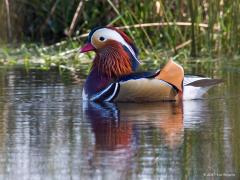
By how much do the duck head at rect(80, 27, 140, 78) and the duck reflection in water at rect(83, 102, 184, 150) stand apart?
64cm

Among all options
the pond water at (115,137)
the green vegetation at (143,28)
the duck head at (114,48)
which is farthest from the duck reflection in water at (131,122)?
the green vegetation at (143,28)

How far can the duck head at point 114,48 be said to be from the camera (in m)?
9.54

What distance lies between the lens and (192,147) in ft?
21.2

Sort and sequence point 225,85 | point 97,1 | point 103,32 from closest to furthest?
1. point 103,32
2. point 225,85
3. point 97,1

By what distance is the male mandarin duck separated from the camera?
8.95 meters

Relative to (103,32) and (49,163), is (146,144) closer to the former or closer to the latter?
(49,163)

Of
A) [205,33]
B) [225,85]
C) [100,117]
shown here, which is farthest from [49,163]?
[205,33]

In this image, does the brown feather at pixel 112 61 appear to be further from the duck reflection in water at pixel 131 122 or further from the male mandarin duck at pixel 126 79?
the duck reflection in water at pixel 131 122

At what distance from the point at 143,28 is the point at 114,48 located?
3.80m

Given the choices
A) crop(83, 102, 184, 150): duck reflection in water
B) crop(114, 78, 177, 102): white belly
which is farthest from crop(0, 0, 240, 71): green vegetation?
crop(83, 102, 184, 150): duck reflection in water

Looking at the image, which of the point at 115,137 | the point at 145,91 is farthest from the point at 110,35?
the point at 115,137

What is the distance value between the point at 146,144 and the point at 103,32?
3082mm

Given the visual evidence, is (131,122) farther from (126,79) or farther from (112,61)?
(112,61)

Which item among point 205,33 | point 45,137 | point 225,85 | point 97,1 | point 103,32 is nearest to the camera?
point 45,137
